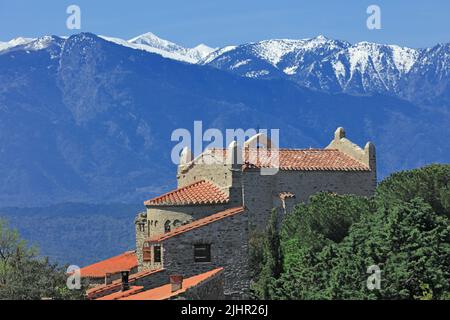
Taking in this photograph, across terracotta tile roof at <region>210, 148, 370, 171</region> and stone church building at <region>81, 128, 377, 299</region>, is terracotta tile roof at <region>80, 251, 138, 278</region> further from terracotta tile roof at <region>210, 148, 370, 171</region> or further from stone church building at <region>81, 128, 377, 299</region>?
terracotta tile roof at <region>210, 148, 370, 171</region>

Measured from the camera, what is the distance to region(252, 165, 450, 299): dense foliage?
132 ft

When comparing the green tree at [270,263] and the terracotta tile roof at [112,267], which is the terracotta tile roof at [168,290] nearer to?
the green tree at [270,263]

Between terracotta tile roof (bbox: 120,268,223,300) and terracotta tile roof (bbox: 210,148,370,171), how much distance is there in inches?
1323

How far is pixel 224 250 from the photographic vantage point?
43.9m

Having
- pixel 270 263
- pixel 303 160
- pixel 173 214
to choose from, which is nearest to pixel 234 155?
pixel 173 214

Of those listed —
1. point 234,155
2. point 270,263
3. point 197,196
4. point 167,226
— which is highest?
point 234,155

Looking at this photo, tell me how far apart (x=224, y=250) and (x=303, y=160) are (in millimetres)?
36112

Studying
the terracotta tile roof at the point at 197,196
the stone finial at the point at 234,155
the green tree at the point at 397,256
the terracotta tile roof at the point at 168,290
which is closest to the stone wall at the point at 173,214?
the terracotta tile roof at the point at 197,196

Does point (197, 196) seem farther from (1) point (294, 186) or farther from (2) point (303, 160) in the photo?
(2) point (303, 160)

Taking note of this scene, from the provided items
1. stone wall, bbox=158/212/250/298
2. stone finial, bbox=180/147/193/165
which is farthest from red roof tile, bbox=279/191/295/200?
stone wall, bbox=158/212/250/298

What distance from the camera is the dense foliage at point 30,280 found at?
158 feet

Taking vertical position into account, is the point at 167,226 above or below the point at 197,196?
below

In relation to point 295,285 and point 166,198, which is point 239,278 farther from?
point 166,198

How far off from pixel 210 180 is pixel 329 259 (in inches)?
683
